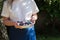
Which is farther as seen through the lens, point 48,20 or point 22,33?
point 48,20

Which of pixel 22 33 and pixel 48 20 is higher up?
pixel 22 33

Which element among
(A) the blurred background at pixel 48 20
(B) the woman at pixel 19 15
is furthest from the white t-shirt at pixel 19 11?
(A) the blurred background at pixel 48 20

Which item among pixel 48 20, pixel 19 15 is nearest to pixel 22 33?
pixel 19 15

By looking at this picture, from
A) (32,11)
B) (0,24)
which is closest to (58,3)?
(0,24)

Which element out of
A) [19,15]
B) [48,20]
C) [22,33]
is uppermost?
[19,15]

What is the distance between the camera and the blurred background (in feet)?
20.7

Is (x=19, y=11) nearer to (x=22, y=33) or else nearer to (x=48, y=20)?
(x=22, y=33)

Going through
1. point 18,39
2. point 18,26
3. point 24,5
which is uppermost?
point 24,5

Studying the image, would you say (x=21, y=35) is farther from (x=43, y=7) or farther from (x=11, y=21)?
(x=43, y=7)

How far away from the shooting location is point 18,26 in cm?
319

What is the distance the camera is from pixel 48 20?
6594mm

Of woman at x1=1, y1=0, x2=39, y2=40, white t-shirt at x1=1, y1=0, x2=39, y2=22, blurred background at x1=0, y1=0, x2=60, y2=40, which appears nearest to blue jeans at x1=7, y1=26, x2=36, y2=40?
woman at x1=1, y1=0, x2=39, y2=40

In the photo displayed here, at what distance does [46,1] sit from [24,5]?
293cm

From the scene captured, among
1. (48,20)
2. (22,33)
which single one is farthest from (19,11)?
(48,20)
